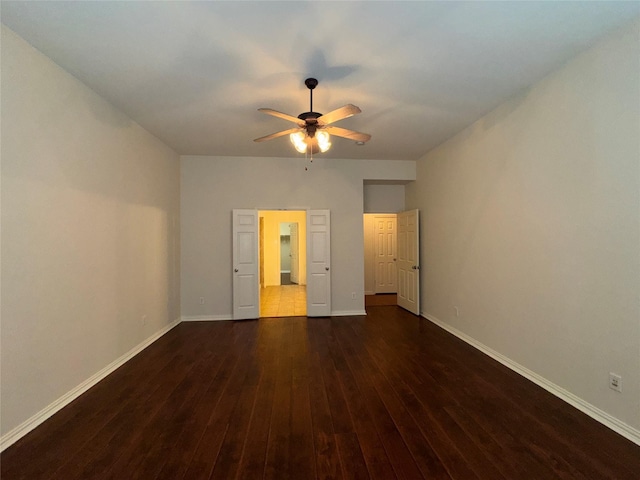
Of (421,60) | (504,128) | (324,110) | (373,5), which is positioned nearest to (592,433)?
(504,128)

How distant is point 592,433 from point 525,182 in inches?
87.4

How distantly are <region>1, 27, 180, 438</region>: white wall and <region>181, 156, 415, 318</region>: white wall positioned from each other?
4.18ft

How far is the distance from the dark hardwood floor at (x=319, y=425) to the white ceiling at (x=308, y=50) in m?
2.99

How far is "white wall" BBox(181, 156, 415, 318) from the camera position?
5188mm

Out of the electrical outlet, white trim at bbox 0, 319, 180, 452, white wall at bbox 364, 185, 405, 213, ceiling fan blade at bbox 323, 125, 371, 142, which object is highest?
ceiling fan blade at bbox 323, 125, 371, 142

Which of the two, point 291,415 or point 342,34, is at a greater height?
point 342,34

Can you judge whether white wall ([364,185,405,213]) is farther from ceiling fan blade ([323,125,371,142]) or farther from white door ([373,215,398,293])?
ceiling fan blade ([323,125,371,142])

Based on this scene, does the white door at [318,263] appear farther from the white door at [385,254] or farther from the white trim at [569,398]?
the white door at [385,254]

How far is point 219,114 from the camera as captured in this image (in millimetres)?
3510

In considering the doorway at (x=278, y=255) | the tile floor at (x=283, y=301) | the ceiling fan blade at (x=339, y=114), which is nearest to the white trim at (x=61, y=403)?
the tile floor at (x=283, y=301)

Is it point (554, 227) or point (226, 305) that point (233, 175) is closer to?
point (226, 305)

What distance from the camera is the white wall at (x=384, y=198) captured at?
20.0 ft

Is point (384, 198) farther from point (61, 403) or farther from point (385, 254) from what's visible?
point (61, 403)

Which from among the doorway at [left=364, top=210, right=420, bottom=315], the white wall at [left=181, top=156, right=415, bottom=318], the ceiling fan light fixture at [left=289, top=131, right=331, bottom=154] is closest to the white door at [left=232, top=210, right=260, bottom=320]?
the white wall at [left=181, top=156, right=415, bottom=318]
